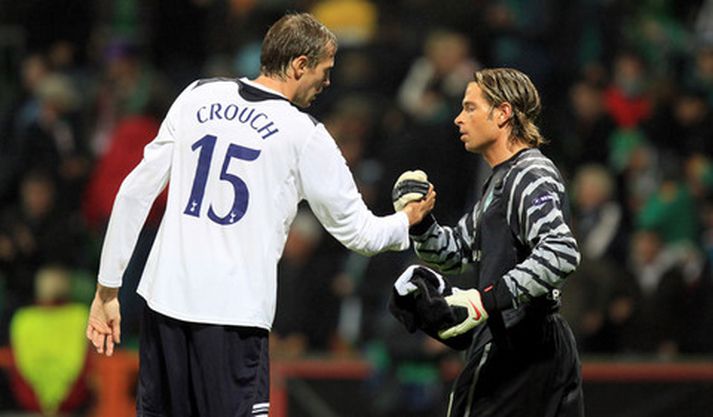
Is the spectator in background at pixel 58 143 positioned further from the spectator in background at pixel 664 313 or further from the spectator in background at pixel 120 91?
the spectator in background at pixel 664 313

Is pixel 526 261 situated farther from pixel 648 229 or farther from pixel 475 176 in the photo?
pixel 648 229

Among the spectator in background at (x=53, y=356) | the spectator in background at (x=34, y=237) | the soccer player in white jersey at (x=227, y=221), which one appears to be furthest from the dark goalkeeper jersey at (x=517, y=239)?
the spectator in background at (x=34, y=237)

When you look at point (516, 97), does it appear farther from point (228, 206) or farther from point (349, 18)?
point (349, 18)

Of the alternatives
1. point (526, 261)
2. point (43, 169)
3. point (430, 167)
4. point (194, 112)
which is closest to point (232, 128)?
point (194, 112)

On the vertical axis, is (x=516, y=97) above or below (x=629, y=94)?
above

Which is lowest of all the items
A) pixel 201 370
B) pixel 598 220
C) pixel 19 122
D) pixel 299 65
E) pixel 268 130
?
pixel 598 220

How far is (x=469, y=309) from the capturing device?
5.88m

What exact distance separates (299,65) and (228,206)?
2.00ft

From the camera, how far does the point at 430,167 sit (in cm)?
1055

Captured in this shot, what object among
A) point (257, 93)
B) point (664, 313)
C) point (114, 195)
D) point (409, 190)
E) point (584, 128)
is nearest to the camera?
point (257, 93)

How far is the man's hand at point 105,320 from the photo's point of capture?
600 cm

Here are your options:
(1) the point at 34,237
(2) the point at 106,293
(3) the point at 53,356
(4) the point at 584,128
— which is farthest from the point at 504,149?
(1) the point at 34,237

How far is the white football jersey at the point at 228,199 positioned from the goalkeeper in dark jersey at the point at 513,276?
0.49m

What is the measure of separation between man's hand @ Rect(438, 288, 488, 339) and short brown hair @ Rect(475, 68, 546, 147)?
0.72 meters
